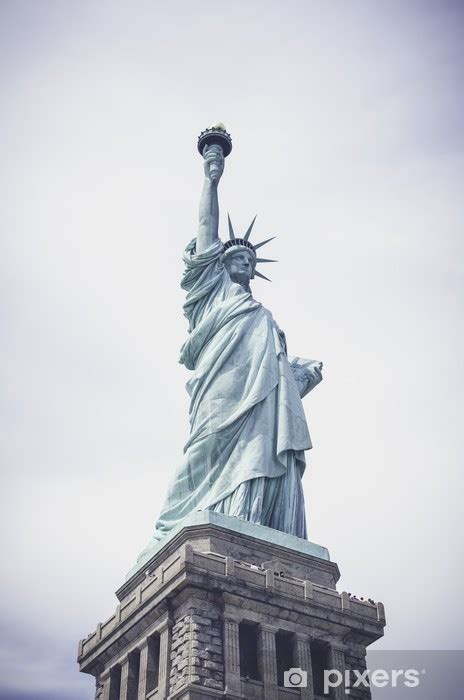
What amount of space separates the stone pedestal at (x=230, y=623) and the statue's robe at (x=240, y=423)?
1846 millimetres

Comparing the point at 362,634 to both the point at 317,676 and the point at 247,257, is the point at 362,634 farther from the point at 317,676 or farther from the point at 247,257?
the point at 247,257

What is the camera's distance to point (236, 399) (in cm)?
3709

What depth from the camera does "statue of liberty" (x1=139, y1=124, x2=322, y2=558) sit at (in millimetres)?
35000

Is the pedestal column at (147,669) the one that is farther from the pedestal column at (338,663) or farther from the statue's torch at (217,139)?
the statue's torch at (217,139)

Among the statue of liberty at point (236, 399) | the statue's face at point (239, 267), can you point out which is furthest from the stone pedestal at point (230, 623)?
the statue's face at point (239, 267)

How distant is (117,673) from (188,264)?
1552cm

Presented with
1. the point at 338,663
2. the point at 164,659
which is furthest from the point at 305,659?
the point at 164,659

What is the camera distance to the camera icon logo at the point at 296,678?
2986 centimetres

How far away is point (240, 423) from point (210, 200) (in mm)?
10066

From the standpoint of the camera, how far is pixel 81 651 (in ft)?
112

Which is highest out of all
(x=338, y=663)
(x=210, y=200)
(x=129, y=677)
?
(x=210, y=200)

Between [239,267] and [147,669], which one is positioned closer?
[147,669]

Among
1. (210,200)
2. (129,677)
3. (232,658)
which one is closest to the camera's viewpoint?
(232,658)

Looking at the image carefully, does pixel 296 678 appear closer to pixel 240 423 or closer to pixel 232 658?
pixel 232 658
